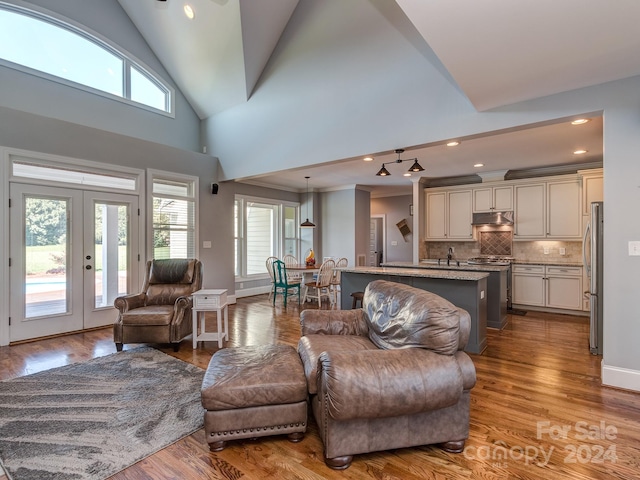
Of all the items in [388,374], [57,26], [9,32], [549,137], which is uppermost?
[57,26]

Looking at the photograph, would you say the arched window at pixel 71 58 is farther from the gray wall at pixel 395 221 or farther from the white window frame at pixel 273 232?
the gray wall at pixel 395 221

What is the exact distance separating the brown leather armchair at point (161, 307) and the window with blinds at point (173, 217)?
4.02 feet

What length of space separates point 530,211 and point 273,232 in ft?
17.9

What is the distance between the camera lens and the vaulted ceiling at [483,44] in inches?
75.7

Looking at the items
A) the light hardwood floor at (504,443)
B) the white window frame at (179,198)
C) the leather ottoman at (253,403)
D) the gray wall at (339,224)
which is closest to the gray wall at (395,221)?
the gray wall at (339,224)

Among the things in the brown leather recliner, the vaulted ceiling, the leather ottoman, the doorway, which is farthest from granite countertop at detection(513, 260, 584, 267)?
the leather ottoman

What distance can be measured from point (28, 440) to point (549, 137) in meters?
5.79

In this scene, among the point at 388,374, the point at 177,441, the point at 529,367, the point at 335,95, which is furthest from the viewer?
the point at 335,95

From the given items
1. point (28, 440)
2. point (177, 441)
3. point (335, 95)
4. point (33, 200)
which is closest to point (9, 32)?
point (33, 200)

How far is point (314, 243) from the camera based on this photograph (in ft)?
28.5

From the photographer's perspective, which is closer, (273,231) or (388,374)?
(388,374)

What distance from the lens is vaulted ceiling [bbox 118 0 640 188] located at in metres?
1.92

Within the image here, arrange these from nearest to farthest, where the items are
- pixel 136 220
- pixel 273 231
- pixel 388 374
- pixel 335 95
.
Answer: pixel 388 374 → pixel 335 95 → pixel 136 220 → pixel 273 231

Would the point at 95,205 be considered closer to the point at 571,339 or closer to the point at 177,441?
the point at 177,441
